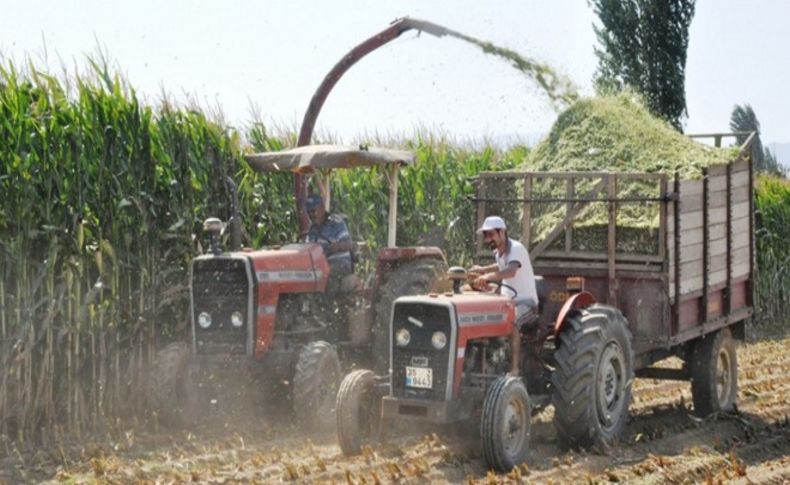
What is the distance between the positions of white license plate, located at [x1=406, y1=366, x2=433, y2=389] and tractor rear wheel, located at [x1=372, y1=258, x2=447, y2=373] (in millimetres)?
2648

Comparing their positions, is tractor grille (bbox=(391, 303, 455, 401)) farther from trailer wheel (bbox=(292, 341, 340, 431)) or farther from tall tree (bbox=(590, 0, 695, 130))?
tall tree (bbox=(590, 0, 695, 130))

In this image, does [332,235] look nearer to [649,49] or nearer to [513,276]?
[513,276]

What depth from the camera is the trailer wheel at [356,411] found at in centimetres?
955

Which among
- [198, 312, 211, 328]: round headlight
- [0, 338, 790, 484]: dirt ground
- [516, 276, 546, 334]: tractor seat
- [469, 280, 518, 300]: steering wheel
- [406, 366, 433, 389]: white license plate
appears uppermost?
[469, 280, 518, 300]: steering wheel

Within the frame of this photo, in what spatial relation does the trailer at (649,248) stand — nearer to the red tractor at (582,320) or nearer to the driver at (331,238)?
the red tractor at (582,320)

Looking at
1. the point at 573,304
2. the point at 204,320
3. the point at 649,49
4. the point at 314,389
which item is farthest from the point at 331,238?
the point at 649,49

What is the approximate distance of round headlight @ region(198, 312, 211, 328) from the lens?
11836 millimetres

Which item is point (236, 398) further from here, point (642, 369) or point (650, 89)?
point (650, 89)

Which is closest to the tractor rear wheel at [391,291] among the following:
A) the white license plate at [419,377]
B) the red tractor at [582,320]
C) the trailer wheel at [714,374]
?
the red tractor at [582,320]

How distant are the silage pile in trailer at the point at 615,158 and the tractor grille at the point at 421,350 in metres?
2.51

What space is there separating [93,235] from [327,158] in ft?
7.38

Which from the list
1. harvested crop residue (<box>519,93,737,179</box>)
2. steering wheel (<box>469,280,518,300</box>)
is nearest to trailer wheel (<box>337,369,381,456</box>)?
steering wheel (<box>469,280,518,300</box>)

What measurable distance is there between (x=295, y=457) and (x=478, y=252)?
285 centimetres

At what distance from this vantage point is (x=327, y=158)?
12242mm
